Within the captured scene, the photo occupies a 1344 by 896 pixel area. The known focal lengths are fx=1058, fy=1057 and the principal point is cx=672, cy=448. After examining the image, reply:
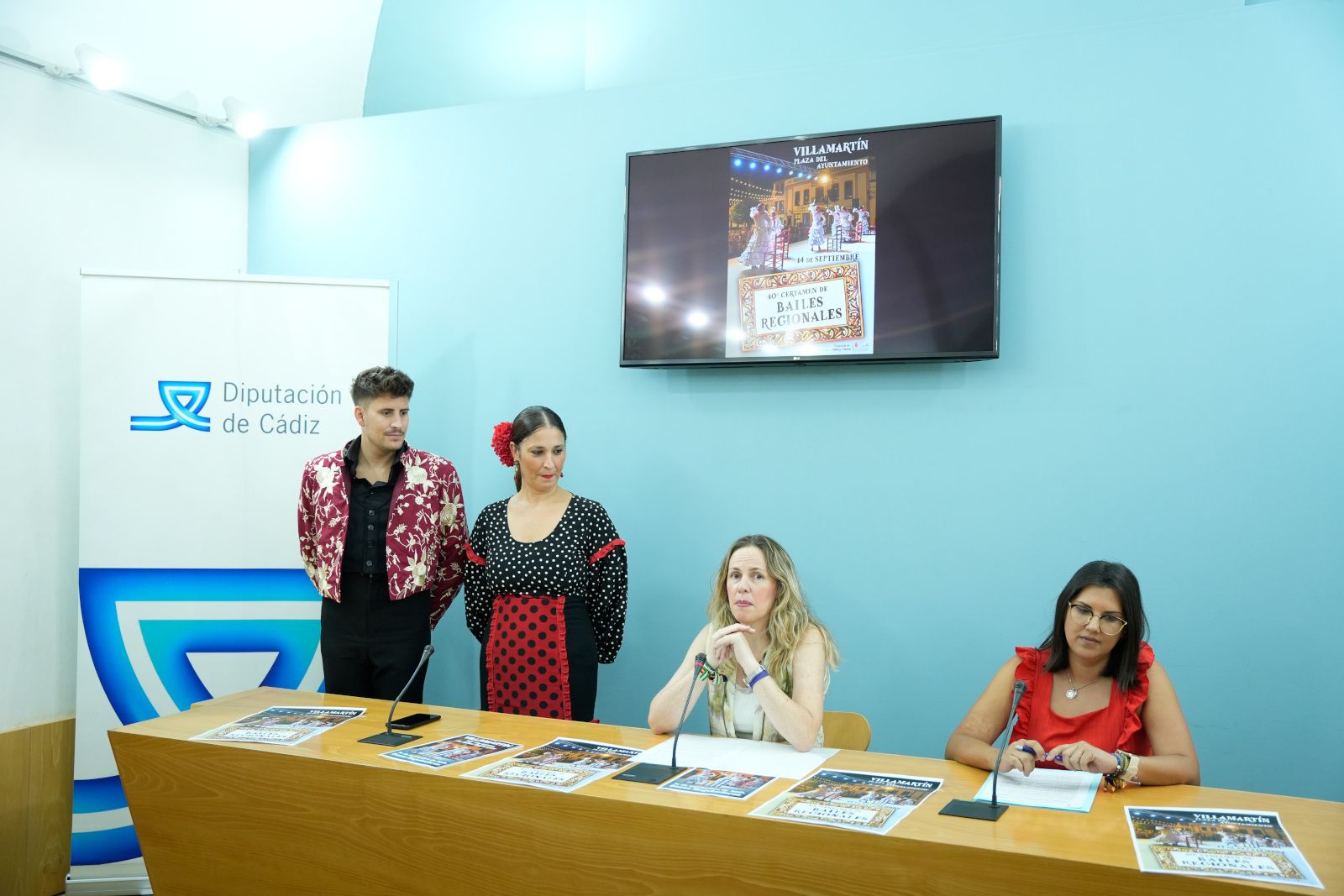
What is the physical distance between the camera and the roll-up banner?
3.78 m

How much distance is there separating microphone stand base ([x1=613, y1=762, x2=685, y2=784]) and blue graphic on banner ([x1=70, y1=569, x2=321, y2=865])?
1957 millimetres

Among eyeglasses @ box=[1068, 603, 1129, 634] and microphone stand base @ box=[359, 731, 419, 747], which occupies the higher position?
eyeglasses @ box=[1068, 603, 1129, 634]

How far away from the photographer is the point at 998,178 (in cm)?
330

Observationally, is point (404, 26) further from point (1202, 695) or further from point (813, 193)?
point (1202, 695)

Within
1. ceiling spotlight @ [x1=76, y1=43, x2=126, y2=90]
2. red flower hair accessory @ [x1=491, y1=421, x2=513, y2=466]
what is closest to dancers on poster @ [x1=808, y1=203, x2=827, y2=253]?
red flower hair accessory @ [x1=491, y1=421, x2=513, y2=466]

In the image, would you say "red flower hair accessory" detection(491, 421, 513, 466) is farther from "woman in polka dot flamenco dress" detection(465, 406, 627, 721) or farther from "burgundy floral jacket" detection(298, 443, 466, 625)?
"burgundy floral jacket" detection(298, 443, 466, 625)

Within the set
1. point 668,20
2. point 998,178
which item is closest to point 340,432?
point 668,20

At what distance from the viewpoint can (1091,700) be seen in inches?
98.2

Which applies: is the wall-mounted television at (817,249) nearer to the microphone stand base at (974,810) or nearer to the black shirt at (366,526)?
the black shirt at (366,526)

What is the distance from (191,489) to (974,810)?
10.0 ft

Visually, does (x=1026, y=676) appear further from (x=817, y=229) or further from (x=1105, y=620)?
(x=817, y=229)

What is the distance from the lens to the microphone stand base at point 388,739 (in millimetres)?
2522

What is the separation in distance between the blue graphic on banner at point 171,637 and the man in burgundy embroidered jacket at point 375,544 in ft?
1.61

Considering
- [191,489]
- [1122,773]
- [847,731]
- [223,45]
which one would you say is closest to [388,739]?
[847,731]
